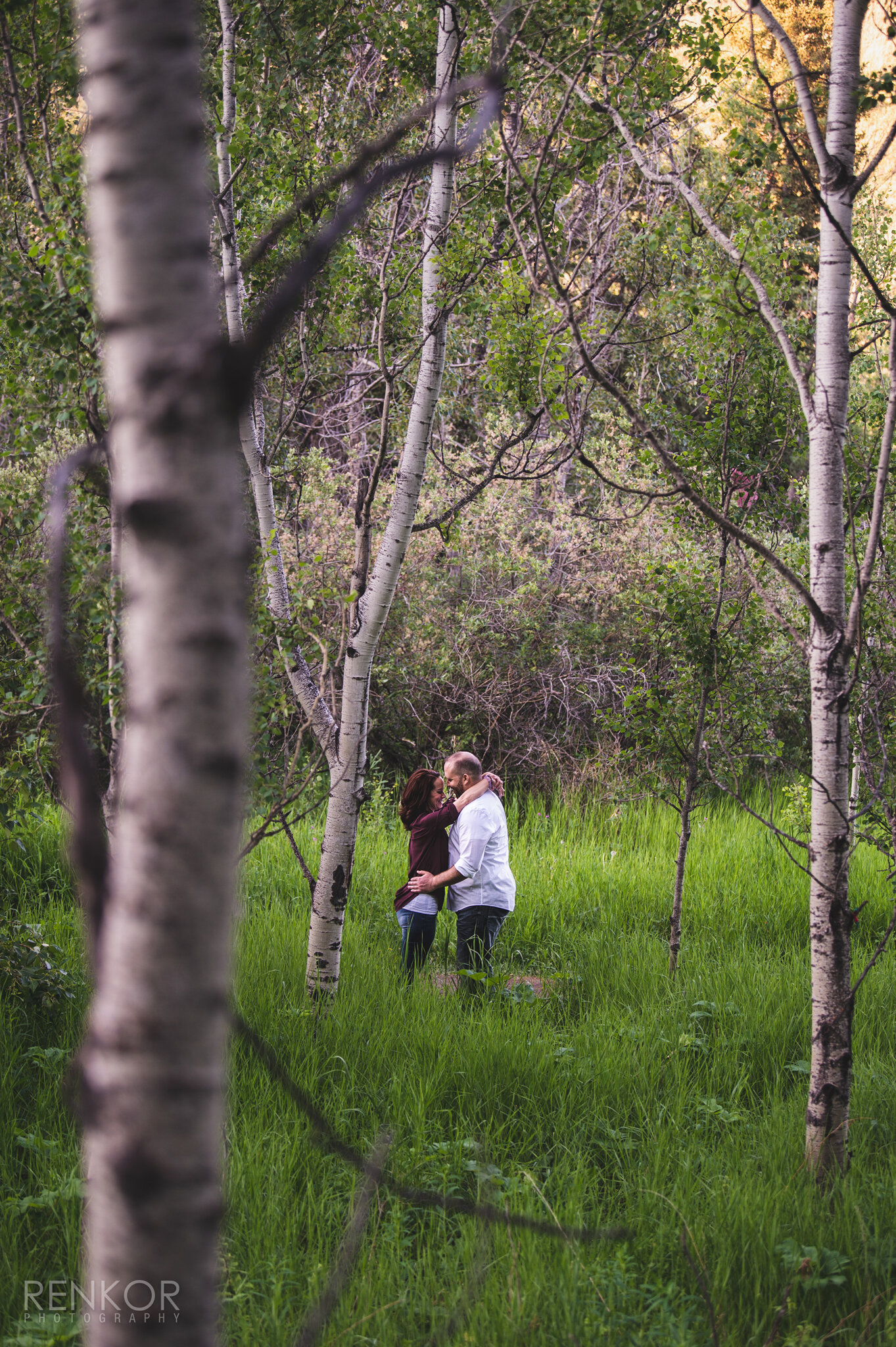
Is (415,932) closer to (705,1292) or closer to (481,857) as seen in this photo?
(481,857)

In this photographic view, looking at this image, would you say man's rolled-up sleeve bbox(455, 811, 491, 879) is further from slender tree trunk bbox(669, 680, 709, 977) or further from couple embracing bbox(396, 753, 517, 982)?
slender tree trunk bbox(669, 680, 709, 977)

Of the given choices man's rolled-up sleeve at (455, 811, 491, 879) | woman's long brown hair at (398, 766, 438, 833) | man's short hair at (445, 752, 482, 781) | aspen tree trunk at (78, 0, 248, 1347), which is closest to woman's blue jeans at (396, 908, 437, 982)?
man's rolled-up sleeve at (455, 811, 491, 879)

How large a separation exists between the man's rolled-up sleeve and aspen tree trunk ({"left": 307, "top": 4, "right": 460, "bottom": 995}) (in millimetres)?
976

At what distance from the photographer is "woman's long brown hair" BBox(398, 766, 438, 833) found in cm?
578

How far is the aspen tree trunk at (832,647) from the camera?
9.56ft

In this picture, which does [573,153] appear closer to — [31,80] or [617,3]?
[617,3]

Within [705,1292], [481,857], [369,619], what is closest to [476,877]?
[481,857]

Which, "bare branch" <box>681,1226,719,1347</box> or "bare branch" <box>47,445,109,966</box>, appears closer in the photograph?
"bare branch" <box>47,445,109,966</box>

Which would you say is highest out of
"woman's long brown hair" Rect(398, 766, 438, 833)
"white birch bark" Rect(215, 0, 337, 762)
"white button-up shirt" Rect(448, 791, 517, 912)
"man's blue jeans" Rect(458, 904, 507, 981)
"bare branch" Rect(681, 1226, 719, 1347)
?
"white birch bark" Rect(215, 0, 337, 762)

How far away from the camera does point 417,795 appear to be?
228 inches

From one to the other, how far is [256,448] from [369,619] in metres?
1.05

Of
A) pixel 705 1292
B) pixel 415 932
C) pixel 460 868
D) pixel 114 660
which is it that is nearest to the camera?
pixel 705 1292

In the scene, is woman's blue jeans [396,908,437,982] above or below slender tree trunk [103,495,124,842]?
below

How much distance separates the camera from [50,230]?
361 cm
